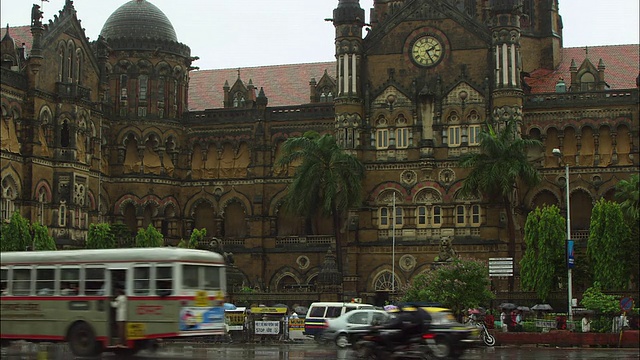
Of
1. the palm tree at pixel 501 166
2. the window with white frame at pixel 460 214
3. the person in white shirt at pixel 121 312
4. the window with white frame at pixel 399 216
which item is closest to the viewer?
the person in white shirt at pixel 121 312

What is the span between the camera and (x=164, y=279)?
97.9ft

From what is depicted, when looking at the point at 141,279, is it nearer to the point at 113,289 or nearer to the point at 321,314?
the point at 113,289

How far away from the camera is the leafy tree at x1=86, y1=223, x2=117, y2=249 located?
64.1 meters

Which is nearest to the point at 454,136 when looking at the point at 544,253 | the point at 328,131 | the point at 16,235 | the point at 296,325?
the point at 328,131

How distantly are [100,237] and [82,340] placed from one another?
34.4 meters

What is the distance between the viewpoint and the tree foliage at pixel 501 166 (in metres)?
65.2

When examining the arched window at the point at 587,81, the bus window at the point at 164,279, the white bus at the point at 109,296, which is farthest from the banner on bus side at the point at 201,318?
the arched window at the point at 587,81

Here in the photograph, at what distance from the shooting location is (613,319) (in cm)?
4553

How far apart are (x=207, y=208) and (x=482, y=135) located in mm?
22445

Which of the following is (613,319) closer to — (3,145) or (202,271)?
(202,271)

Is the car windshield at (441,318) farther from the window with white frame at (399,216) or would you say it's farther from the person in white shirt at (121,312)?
the window with white frame at (399,216)

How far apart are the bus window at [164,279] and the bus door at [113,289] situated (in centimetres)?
100

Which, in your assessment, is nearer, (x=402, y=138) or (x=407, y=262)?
(x=407, y=262)

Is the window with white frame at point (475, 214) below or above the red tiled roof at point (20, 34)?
below
